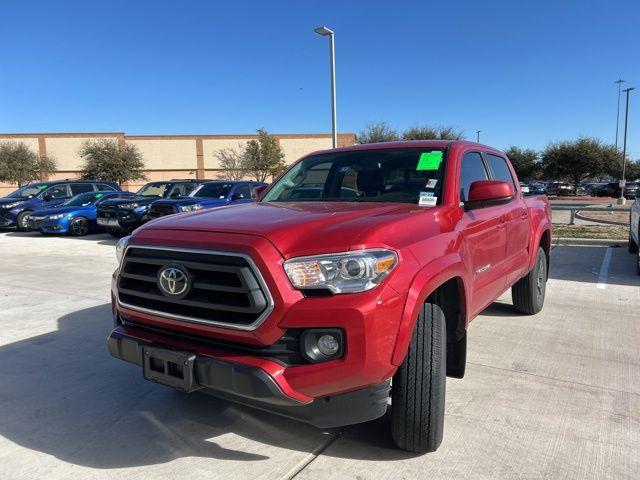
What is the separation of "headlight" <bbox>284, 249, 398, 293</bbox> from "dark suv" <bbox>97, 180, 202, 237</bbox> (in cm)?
1122

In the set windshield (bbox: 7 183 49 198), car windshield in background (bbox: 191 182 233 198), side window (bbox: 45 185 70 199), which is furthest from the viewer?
windshield (bbox: 7 183 49 198)

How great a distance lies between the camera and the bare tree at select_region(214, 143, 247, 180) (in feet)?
174

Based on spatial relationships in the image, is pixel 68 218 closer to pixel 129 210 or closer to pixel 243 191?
pixel 129 210

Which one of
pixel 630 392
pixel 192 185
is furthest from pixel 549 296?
pixel 192 185

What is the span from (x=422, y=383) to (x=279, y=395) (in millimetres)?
804

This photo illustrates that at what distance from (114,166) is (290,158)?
18465 millimetres

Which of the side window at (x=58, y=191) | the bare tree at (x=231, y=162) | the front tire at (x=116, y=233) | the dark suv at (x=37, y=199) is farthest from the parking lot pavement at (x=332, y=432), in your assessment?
the bare tree at (x=231, y=162)

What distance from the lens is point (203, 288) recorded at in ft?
8.34

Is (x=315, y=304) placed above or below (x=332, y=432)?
above

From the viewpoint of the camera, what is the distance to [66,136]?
53.6 meters

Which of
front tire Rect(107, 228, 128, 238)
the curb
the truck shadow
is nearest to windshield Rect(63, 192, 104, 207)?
front tire Rect(107, 228, 128, 238)

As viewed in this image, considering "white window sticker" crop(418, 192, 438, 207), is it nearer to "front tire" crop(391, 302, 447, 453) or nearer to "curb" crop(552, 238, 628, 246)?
"front tire" crop(391, 302, 447, 453)

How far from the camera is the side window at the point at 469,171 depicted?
3639mm

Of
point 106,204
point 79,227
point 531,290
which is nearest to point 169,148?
point 79,227
